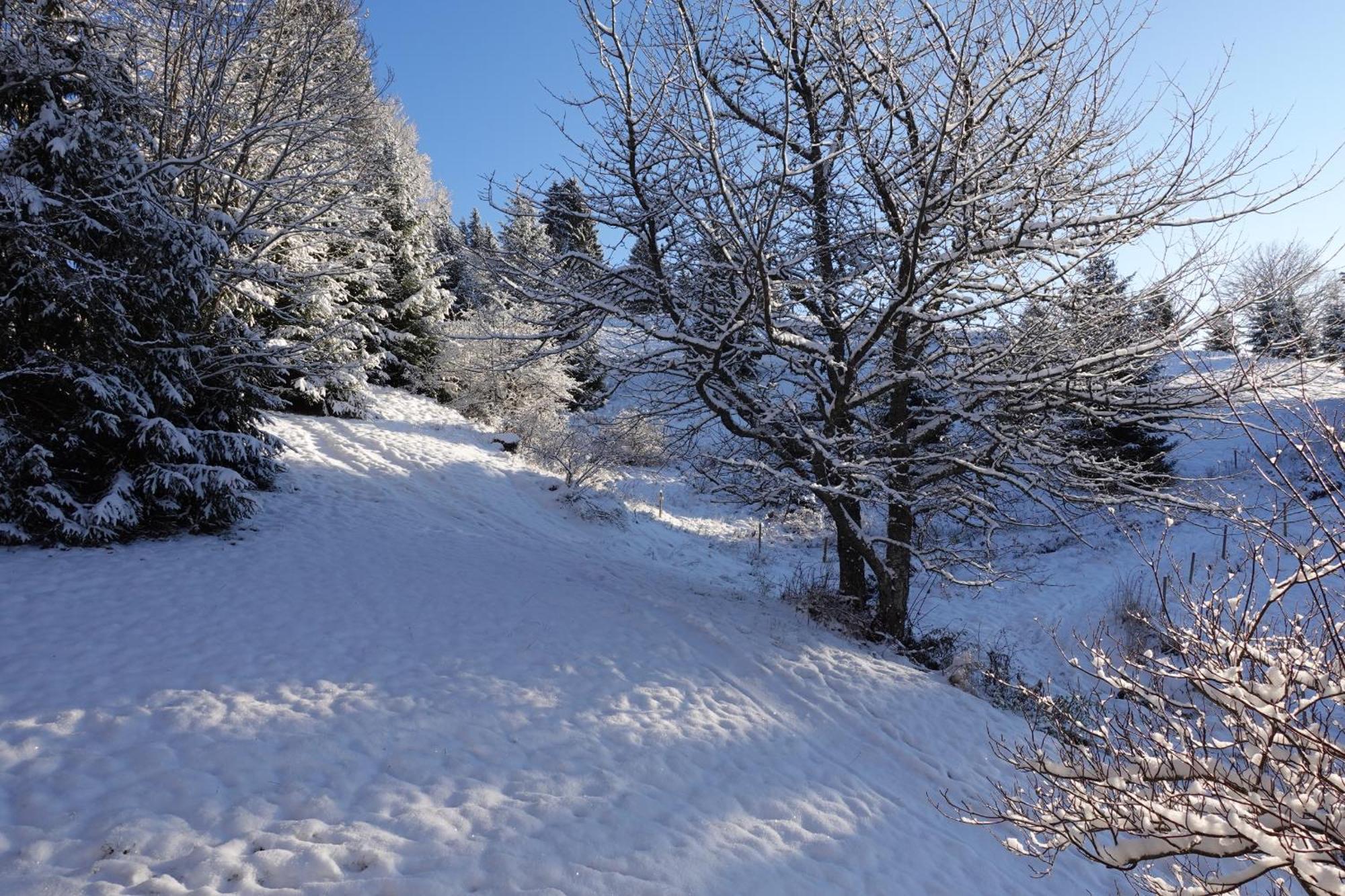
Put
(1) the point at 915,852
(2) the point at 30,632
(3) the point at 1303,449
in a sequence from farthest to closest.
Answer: (2) the point at 30,632
(1) the point at 915,852
(3) the point at 1303,449

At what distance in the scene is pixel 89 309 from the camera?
6.15 metres

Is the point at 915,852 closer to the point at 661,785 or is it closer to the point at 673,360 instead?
the point at 661,785

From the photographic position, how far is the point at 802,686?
6250 mm

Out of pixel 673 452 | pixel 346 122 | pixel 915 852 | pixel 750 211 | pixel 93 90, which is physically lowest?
pixel 915 852

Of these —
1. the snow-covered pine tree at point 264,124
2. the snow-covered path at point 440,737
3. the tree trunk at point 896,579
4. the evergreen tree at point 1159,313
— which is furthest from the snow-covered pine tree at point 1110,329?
the snow-covered pine tree at point 264,124

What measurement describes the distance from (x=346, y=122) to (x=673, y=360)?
23.6ft

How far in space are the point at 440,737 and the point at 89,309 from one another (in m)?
5.87

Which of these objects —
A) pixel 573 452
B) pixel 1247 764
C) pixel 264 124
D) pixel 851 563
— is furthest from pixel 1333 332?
pixel 573 452

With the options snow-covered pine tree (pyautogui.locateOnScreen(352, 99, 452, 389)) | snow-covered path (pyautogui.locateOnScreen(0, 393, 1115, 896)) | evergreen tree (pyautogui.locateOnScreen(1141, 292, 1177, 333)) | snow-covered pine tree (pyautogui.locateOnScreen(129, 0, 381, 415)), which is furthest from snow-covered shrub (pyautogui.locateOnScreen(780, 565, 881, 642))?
snow-covered pine tree (pyautogui.locateOnScreen(352, 99, 452, 389))

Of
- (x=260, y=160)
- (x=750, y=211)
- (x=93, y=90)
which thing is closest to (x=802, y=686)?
(x=750, y=211)

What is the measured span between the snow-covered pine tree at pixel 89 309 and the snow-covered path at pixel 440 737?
641 mm

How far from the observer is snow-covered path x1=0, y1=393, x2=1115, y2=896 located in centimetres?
298

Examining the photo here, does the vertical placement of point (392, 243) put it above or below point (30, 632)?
above

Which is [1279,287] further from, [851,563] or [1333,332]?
[851,563]
